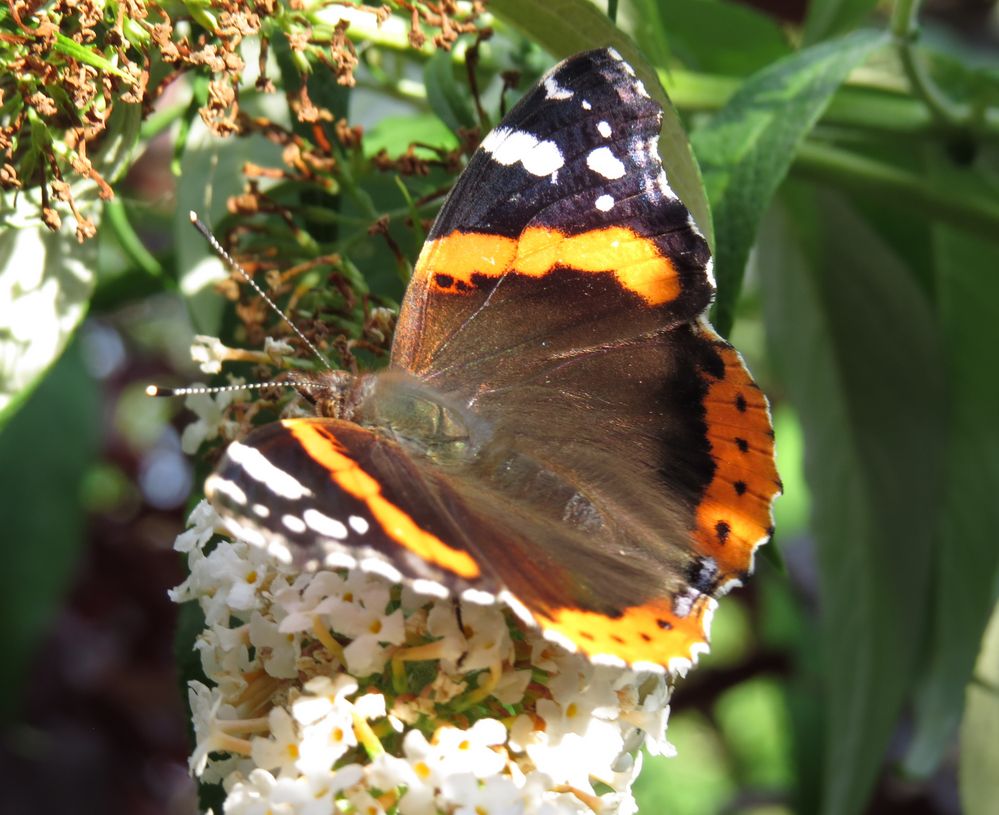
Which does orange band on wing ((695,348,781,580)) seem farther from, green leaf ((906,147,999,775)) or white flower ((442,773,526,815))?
green leaf ((906,147,999,775))

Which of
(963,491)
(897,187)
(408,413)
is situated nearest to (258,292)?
(408,413)

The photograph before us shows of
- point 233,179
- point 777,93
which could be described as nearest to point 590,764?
point 777,93

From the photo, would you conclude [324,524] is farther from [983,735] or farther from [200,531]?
[983,735]

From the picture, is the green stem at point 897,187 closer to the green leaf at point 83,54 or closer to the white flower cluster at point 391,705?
the white flower cluster at point 391,705

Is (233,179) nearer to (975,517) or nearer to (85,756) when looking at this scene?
(975,517)

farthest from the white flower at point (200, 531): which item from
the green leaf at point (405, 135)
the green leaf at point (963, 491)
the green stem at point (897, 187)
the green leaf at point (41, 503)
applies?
the green leaf at point (41, 503)
